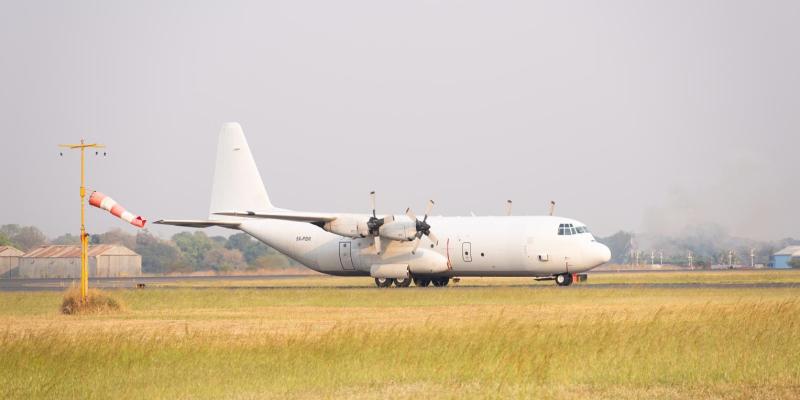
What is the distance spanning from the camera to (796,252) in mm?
145500

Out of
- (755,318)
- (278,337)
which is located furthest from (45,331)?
(755,318)

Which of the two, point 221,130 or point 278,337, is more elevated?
point 221,130

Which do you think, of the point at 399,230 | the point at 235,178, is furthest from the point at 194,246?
the point at 399,230

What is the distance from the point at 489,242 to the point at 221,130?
61.6ft

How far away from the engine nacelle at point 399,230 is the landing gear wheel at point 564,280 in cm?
727

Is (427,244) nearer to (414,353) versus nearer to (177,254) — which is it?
(414,353)

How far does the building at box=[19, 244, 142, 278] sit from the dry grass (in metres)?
57.5

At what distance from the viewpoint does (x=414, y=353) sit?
874 inches

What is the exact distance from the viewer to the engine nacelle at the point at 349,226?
55.1 meters

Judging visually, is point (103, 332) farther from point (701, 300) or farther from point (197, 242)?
point (197, 242)

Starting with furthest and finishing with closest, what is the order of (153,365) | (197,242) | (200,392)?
(197,242)
(153,365)
(200,392)

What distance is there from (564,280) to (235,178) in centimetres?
2038

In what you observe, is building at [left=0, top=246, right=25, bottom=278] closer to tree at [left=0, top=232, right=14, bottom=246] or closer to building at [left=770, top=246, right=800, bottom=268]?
tree at [left=0, top=232, right=14, bottom=246]

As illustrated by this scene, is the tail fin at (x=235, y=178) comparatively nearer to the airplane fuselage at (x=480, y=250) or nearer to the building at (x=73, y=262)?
the airplane fuselage at (x=480, y=250)
